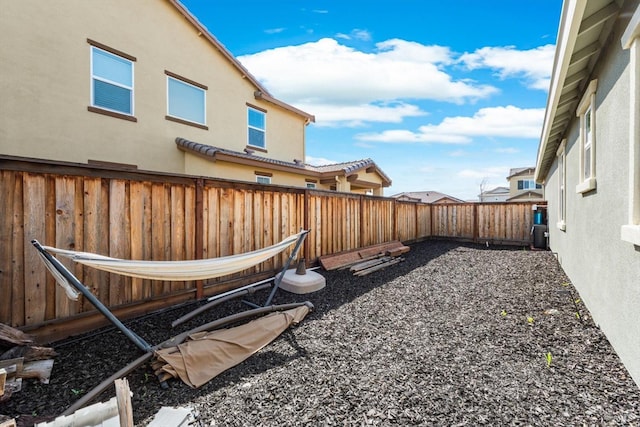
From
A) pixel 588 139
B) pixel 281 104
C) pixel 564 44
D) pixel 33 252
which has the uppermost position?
pixel 281 104

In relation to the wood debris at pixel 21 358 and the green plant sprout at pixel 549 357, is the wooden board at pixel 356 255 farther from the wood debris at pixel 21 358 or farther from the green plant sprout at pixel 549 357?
the wood debris at pixel 21 358

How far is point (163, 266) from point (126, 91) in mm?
6386

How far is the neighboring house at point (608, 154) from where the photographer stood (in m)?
2.17

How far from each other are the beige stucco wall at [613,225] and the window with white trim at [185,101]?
8749mm

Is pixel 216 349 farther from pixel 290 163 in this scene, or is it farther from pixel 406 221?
pixel 406 221

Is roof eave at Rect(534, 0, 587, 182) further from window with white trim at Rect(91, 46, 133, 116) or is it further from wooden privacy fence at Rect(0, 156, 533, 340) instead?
window with white trim at Rect(91, 46, 133, 116)

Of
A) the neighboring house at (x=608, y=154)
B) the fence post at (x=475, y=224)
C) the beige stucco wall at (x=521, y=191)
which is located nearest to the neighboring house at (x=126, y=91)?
the fence post at (x=475, y=224)

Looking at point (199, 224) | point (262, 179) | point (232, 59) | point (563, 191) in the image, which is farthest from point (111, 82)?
point (563, 191)

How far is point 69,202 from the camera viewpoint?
2943mm

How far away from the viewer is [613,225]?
2682 mm

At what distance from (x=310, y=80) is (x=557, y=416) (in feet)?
45.3

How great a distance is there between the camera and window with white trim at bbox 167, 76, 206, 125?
8.05 m

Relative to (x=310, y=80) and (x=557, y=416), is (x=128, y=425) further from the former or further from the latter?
(x=310, y=80)

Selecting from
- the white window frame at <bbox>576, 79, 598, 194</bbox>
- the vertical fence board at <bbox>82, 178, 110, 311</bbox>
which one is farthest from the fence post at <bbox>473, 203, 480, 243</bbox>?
the vertical fence board at <bbox>82, 178, 110, 311</bbox>
